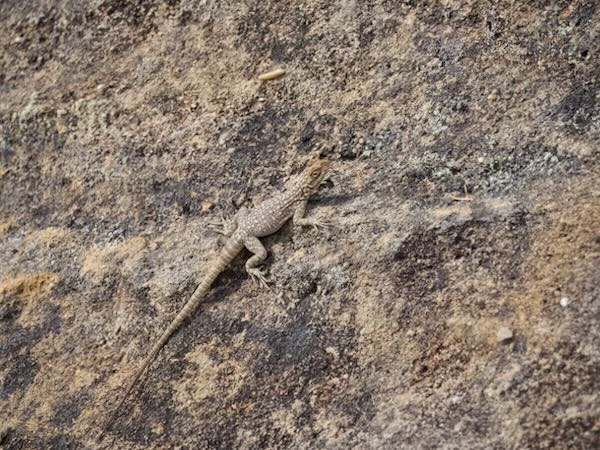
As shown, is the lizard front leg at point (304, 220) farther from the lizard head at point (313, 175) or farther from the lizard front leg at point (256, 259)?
the lizard front leg at point (256, 259)

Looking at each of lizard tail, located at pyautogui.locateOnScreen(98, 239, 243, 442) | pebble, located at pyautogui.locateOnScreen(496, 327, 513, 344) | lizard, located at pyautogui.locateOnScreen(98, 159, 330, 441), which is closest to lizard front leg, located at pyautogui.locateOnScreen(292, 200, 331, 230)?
lizard, located at pyautogui.locateOnScreen(98, 159, 330, 441)

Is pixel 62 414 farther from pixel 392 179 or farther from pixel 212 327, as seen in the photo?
pixel 392 179

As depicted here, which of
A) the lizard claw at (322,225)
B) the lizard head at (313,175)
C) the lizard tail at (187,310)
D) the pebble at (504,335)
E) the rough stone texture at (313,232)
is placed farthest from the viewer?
the lizard head at (313,175)

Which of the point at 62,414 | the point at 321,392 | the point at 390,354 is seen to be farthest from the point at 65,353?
the point at 390,354

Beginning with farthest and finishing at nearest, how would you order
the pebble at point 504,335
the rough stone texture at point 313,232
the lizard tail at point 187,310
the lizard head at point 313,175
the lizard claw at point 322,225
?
the lizard head at point 313,175 < the lizard claw at point 322,225 < the lizard tail at point 187,310 < the rough stone texture at point 313,232 < the pebble at point 504,335

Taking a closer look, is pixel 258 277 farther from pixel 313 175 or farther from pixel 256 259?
pixel 313 175

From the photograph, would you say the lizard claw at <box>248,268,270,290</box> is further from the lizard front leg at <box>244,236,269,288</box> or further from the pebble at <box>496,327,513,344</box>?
the pebble at <box>496,327,513,344</box>

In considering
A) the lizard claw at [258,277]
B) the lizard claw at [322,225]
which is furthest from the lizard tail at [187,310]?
the lizard claw at [322,225]
